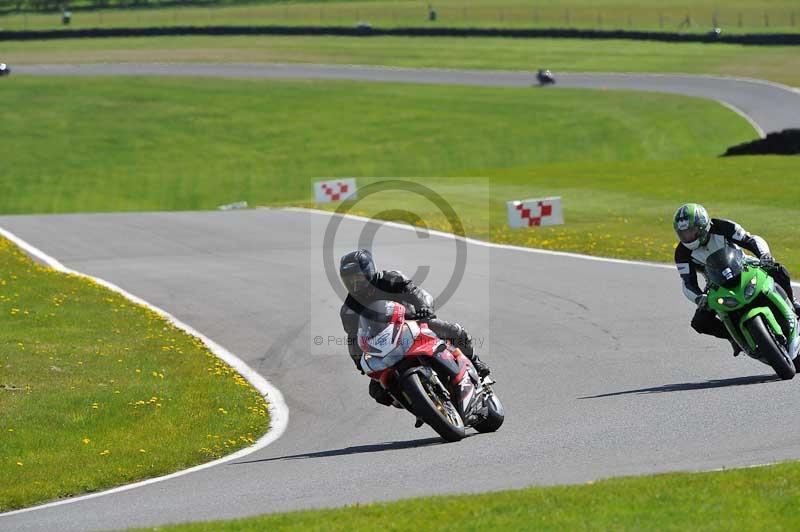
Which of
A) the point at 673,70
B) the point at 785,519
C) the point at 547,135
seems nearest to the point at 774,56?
the point at 673,70

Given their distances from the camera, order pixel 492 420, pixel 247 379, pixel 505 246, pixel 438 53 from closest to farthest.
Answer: pixel 492 420 → pixel 247 379 → pixel 505 246 → pixel 438 53

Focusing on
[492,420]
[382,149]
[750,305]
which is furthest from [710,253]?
[382,149]

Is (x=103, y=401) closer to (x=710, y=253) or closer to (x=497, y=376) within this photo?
(x=497, y=376)

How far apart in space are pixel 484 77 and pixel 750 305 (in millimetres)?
63053

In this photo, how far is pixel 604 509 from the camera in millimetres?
7957

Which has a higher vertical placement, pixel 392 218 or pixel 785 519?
pixel 785 519

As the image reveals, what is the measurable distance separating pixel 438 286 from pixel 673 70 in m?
56.6

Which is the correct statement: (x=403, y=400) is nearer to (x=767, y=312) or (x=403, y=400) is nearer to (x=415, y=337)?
(x=415, y=337)

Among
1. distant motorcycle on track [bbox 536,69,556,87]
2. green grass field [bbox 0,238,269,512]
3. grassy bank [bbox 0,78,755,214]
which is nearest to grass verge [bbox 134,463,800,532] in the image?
green grass field [bbox 0,238,269,512]

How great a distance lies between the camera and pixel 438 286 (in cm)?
2227

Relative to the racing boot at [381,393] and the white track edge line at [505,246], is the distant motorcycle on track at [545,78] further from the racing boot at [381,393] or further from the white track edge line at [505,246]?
the racing boot at [381,393]

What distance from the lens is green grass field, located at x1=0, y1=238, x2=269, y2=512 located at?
37.9ft

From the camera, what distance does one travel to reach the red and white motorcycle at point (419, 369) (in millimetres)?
10922

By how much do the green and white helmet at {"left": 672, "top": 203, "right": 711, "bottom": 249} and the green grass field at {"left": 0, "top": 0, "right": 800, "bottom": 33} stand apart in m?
81.1
